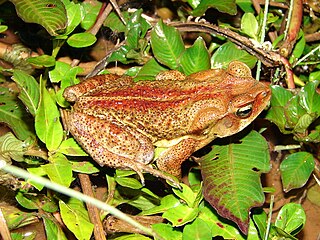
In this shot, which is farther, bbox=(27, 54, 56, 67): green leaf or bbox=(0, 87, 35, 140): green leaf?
bbox=(0, 87, 35, 140): green leaf

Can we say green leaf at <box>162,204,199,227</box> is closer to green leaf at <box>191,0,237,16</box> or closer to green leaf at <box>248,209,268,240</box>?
green leaf at <box>248,209,268,240</box>

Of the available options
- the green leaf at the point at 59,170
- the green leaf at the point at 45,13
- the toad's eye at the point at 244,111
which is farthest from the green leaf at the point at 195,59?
the green leaf at the point at 59,170

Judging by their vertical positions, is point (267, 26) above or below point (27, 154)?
above

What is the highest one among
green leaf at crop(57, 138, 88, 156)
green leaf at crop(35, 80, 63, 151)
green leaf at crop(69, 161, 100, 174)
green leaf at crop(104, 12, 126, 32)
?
green leaf at crop(104, 12, 126, 32)

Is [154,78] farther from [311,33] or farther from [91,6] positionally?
[311,33]

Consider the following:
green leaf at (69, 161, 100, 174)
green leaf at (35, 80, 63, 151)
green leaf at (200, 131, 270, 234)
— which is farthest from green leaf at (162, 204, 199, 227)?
green leaf at (35, 80, 63, 151)

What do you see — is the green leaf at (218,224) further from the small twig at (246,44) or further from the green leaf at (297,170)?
the small twig at (246,44)

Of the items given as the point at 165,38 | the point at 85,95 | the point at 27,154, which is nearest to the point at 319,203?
the point at 165,38
